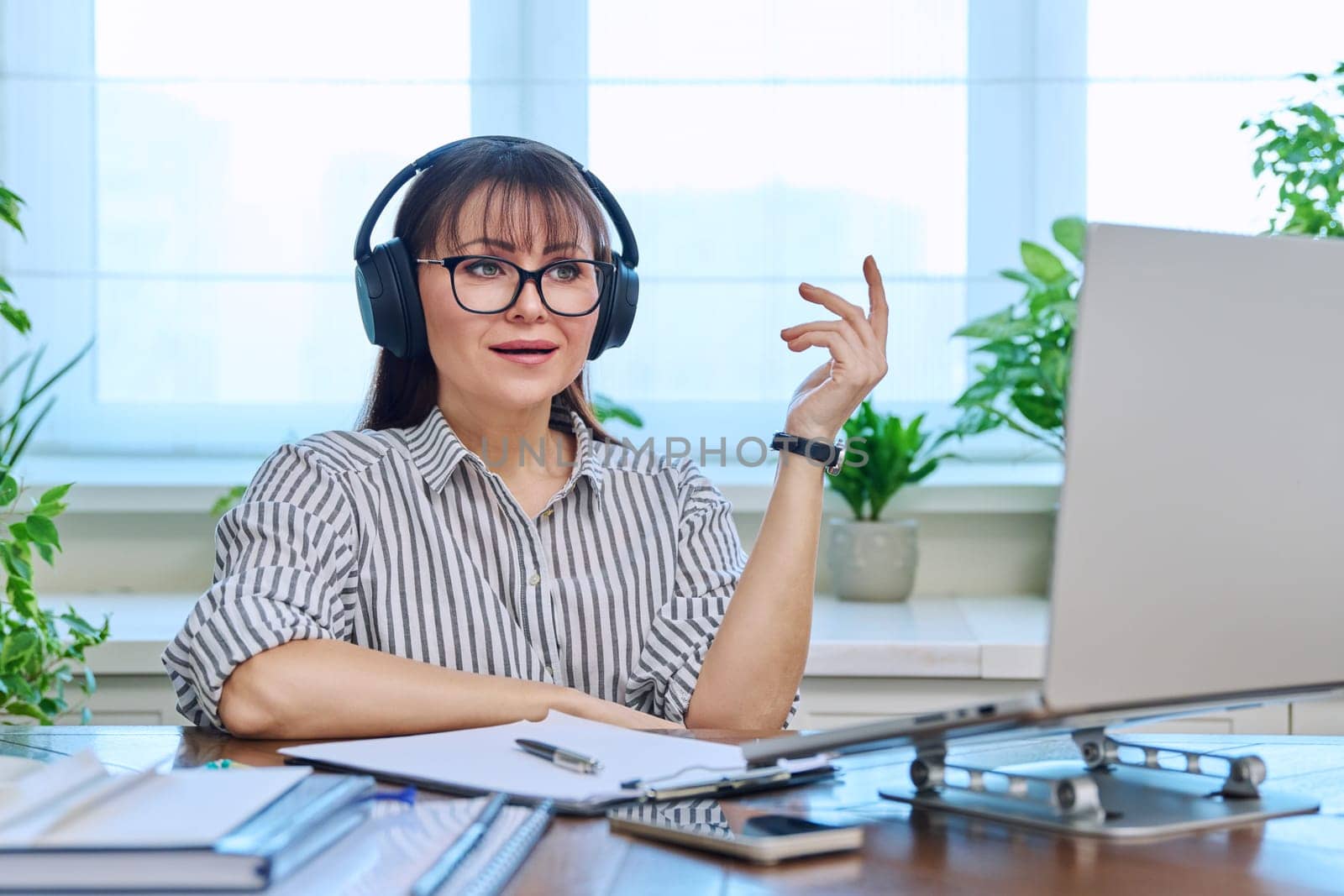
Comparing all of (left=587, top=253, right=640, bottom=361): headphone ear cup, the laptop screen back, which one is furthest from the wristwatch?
the laptop screen back

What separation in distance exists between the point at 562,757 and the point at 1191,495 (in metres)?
0.45

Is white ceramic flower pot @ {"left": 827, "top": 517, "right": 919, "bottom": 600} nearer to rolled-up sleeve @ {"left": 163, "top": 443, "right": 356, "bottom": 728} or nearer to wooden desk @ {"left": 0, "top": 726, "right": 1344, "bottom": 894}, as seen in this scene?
rolled-up sleeve @ {"left": 163, "top": 443, "right": 356, "bottom": 728}

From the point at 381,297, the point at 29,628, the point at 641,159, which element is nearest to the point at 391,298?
the point at 381,297

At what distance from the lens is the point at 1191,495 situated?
69 cm

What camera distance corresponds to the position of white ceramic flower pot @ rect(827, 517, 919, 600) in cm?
232

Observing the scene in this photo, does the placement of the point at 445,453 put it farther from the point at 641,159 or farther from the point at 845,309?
the point at 641,159

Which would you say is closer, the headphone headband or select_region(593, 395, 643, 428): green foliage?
the headphone headband

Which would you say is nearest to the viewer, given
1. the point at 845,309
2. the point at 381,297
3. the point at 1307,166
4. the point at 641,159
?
the point at 845,309

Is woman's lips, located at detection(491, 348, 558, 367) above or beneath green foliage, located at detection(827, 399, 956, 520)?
above

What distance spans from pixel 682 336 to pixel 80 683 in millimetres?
1227

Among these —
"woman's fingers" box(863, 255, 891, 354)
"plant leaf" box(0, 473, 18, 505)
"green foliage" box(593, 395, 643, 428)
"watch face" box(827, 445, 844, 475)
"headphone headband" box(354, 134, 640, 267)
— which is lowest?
"plant leaf" box(0, 473, 18, 505)

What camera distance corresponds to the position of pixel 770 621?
1.29 m

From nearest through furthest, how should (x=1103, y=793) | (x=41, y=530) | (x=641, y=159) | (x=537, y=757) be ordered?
(x=1103, y=793) < (x=537, y=757) < (x=41, y=530) < (x=641, y=159)

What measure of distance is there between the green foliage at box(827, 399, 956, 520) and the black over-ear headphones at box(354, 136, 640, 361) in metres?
0.90
